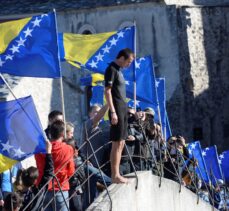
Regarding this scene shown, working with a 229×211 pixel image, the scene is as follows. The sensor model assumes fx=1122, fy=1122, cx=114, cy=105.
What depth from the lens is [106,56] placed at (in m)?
18.5

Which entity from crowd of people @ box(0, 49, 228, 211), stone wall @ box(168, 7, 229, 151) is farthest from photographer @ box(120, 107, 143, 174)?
stone wall @ box(168, 7, 229, 151)

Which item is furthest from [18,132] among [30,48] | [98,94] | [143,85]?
[98,94]

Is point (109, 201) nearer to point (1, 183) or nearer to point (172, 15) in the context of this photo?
point (1, 183)

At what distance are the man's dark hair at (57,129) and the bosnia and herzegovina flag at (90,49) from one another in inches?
210

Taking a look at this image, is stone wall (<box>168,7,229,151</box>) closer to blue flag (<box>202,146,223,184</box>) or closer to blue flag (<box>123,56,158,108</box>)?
blue flag (<box>202,146,223,184</box>)

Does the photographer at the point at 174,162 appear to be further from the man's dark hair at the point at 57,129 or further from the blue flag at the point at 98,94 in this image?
the man's dark hair at the point at 57,129

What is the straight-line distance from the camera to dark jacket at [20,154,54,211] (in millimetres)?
12320

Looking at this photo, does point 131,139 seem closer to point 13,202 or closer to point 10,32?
point 10,32

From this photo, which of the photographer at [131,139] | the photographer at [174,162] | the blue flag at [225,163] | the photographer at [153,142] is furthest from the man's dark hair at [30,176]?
the blue flag at [225,163]

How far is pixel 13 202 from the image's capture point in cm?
1229

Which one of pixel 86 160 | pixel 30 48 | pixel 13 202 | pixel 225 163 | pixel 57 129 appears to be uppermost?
pixel 30 48

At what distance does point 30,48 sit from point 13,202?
4360 millimetres

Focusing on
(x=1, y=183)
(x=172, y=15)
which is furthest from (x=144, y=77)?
(x=172, y=15)

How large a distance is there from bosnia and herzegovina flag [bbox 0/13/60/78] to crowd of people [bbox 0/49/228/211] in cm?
104
